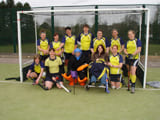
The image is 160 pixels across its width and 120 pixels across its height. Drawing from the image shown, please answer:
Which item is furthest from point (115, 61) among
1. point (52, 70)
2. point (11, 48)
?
point (11, 48)

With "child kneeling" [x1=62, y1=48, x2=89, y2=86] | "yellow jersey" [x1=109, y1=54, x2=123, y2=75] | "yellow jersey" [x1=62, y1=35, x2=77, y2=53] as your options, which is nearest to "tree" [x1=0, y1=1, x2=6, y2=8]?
"yellow jersey" [x1=62, y1=35, x2=77, y2=53]

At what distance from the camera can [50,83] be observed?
4.21 meters

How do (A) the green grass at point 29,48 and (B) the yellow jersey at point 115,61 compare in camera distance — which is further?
(A) the green grass at point 29,48

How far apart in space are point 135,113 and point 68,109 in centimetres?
113

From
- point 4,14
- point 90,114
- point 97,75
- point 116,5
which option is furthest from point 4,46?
point 90,114

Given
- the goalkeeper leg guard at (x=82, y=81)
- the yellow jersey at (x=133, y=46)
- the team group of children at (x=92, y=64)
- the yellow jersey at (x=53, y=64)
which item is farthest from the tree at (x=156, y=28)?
the yellow jersey at (x=53, y=64)

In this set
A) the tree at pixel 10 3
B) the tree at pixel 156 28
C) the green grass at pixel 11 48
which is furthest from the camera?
the tree at pixel 10 3

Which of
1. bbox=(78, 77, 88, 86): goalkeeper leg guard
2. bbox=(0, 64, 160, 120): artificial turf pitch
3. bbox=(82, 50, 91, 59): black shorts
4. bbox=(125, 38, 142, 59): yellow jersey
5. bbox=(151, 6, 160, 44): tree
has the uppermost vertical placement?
bbox=(151, 6, 160, 44): tree

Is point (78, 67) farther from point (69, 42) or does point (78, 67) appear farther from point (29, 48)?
point (29, 48)

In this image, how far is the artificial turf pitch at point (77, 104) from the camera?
2.89 meters

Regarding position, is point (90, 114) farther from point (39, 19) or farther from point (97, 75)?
point (39, 19)

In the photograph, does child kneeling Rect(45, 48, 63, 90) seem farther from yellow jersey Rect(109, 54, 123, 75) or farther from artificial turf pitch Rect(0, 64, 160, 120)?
yellow jersey Rect(109, 54, 123, 75)

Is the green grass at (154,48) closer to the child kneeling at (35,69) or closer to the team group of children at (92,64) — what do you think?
the team group of children at (92,64)

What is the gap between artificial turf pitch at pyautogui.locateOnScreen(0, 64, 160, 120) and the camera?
2.89 m
